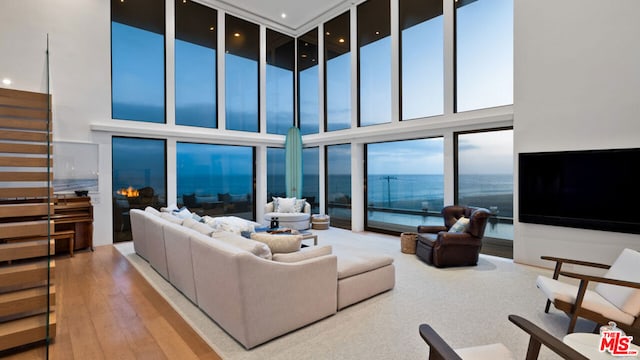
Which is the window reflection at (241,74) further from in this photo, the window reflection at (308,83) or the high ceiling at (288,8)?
the window reflection at (308,83)

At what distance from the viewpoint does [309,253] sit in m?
2.94

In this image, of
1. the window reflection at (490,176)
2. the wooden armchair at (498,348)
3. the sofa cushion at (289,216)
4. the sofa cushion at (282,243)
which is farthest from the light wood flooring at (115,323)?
the window reflection at (490,176)

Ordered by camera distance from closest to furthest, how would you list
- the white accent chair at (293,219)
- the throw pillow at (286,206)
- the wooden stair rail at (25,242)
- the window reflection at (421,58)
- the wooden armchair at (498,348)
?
1. the wooden armchair at (498,348)
2. the wooden stair rail at (25,242)
3. the window reflection at (421,58)
4. the white accent chair at (293,219)
5. the throw pillow at (286,206)

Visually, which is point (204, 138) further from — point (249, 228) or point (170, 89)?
point (249, 228)

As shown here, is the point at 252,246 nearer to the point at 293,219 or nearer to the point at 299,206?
the point at 293,219

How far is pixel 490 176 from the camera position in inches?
214

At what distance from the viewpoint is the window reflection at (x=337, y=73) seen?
7703 mm

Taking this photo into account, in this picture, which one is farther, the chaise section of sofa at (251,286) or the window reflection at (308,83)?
the window reflection at (308,83)

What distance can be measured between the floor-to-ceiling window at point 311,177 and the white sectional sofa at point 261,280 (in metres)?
4.92

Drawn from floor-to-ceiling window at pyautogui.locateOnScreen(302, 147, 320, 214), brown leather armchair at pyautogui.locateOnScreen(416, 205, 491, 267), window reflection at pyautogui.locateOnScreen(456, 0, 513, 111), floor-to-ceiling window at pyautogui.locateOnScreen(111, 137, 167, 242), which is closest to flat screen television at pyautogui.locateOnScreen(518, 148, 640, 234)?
brown leather armchair at pyautogui.locateOnScreen(416, 205, 491, 267)

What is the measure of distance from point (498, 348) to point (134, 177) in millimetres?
6919

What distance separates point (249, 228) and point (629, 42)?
5820 millimetres

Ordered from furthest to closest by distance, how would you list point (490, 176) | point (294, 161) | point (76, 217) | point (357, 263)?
1. point (294, 161)
2. point (490, 176)
3. point (76, 217)
4. point (357, 263)

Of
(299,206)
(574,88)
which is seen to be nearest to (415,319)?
(574,88)
